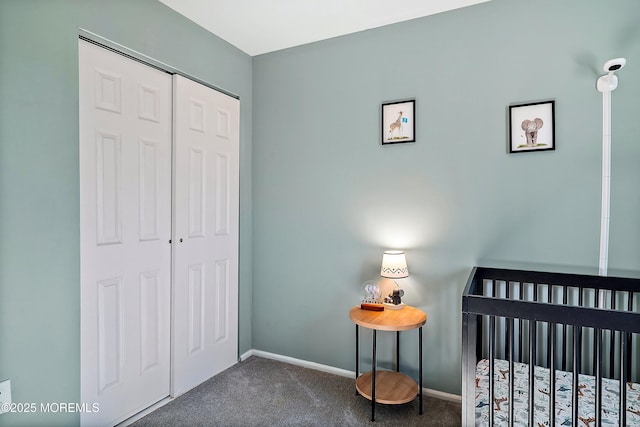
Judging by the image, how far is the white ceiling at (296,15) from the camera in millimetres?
2246

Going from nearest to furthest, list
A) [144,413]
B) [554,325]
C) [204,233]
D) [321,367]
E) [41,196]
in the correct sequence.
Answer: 1. [554,325]
2. [41,196]
3. [144,413]
4. [204,233]
5. [321,367]

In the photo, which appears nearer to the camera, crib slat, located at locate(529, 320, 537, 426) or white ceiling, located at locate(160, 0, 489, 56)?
crib slat, located at locate(529, 320, 537, 426)

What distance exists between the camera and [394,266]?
230 centimetres

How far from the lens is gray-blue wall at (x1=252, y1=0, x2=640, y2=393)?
200 centimetres

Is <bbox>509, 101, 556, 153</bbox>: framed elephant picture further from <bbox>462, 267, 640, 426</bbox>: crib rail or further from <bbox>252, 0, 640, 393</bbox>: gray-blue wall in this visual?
<bbox>462, 267, 640, 426</bbox>: crib rail

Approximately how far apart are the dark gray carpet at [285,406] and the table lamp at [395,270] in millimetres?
608

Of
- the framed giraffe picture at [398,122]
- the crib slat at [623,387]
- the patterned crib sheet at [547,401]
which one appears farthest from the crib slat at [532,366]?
the framed giraffe picture at [398,122]

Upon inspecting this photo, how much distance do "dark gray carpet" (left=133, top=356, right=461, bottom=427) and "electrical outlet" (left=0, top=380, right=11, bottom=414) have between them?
67cm

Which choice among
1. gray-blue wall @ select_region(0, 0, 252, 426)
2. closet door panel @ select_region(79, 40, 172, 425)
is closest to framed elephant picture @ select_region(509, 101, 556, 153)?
closet door panel @ select_region(79, 40, 172, 425)

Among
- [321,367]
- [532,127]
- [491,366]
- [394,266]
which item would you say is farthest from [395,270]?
[532,127]

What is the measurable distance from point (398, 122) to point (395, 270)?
97 cm

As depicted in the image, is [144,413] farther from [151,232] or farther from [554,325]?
[554,325]

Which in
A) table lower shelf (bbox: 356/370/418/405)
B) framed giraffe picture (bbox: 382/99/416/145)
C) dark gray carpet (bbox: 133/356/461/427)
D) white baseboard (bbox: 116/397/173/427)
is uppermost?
framed giraffe picture (bbox: 382/99/416/145)

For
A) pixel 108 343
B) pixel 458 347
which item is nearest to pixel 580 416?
pixel 458 347
